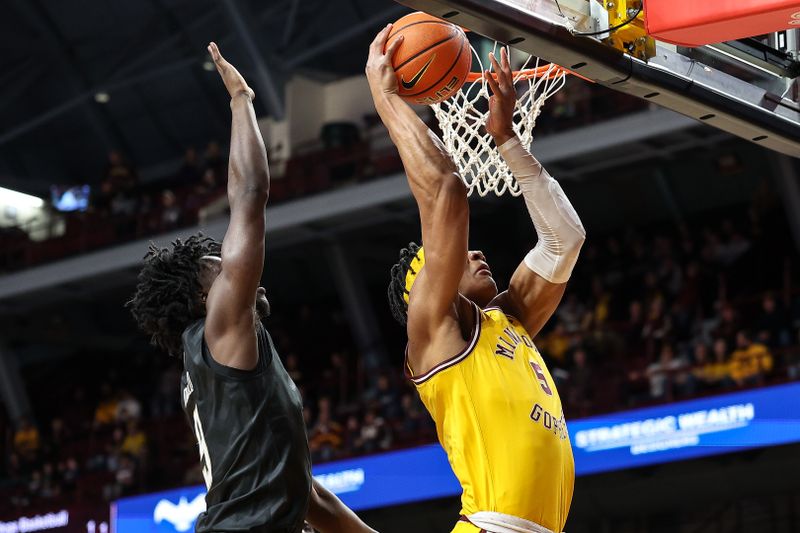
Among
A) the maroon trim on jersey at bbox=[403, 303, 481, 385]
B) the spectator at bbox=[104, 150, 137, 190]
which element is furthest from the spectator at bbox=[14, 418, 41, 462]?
the maroon trim on jersey at bbox=[403, 303, 481, 385]

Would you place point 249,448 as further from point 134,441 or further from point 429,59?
point 134,441

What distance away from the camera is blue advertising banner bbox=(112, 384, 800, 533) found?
11766 mm

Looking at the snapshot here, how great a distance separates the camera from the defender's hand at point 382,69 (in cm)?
409

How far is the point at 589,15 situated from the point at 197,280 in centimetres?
159

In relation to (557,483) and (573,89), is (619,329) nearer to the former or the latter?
(573,89)

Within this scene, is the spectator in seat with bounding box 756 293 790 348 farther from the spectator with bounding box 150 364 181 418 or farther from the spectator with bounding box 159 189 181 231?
the spectator with bounding box 159 189 181 231

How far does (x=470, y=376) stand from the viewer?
152 inches

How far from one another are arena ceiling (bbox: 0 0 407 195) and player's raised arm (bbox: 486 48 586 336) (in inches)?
586

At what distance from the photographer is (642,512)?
13617 millimetres

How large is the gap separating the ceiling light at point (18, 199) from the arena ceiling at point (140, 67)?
0.13 meters

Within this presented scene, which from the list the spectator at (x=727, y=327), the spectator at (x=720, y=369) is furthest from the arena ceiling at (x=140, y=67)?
the spectator at (x=720, y=369)

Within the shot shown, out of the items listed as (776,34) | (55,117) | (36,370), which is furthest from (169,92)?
(776,34)

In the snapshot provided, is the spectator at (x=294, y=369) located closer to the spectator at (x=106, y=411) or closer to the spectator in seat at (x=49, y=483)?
the spectator at (x=106, y=411)

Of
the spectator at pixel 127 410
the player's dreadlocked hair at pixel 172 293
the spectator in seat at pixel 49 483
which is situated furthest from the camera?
the spectator at pixel 127 410
